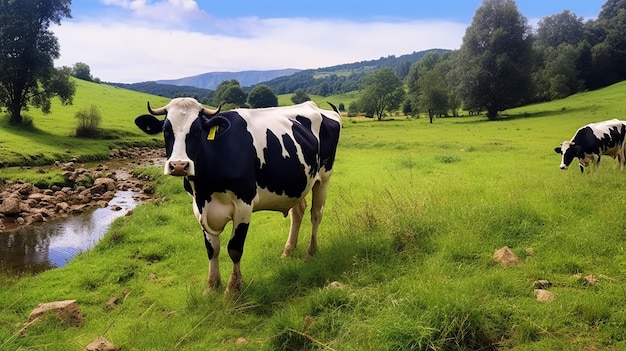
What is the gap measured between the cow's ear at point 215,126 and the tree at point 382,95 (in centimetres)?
6884

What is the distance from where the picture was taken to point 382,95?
7375cm

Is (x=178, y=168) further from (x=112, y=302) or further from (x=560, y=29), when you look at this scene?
(x=560, y=29)

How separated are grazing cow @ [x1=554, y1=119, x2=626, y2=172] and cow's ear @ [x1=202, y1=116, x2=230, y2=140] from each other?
12638mm

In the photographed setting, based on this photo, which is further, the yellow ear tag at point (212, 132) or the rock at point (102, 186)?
the rock at point (102, 186)

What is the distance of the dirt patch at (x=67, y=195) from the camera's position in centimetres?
1454

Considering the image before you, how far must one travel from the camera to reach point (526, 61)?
162ft

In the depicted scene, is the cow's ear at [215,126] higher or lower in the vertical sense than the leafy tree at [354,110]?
higher

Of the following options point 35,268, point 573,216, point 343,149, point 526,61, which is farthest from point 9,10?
point 526,61

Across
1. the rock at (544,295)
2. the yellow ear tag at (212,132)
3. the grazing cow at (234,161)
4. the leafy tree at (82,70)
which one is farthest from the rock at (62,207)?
the leafy tree at (82,70)

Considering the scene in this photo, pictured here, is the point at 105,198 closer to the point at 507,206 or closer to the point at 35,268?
the point at 35,268

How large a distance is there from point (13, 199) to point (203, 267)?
10.7 meters

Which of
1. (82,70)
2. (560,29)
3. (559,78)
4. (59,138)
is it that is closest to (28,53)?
(59,138)

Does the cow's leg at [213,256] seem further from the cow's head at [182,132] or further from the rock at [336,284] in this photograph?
the rock at [336,284]

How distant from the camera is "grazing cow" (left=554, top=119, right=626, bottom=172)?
14.6 metres
